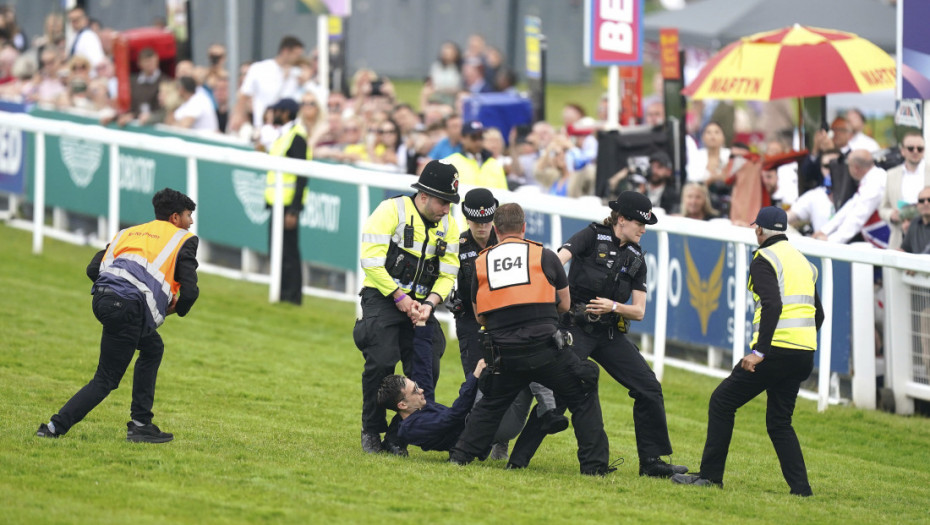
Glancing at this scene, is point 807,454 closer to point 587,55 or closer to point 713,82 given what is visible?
point 713,82

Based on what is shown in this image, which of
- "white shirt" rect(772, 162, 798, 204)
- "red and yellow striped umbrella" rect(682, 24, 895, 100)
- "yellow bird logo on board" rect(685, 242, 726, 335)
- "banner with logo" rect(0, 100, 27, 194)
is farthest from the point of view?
"banner with logo" rect(0, 100, 27, 194)

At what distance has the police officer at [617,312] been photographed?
8891 mm

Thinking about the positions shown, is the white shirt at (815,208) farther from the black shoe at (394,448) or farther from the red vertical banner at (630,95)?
the black shoe at (394,448)

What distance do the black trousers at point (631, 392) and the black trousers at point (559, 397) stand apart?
29cm

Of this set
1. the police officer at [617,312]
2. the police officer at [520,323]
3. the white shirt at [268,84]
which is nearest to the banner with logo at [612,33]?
the white shirt at [268,84]

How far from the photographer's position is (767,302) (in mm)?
8273

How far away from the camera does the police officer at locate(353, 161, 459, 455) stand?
8984mm

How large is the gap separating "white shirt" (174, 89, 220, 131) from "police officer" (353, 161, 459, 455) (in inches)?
412

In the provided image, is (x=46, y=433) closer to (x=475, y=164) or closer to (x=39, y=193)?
(x=475, y=164)

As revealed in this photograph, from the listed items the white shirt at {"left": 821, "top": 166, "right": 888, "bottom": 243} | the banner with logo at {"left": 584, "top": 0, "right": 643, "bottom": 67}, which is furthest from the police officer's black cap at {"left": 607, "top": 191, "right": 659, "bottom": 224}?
the banner with logo at {"left": 584, "top": 0, "right": 643, "bottom": 67}

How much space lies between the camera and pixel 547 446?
996 cm

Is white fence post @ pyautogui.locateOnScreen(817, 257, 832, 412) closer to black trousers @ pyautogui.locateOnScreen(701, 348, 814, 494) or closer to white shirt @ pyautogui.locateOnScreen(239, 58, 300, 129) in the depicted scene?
black trousers @ pyautogui.locateOnScreen(701, 348, 814, 494)

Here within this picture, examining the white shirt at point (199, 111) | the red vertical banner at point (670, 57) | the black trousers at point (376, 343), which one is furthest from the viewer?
the white shirt at point (199, 111)

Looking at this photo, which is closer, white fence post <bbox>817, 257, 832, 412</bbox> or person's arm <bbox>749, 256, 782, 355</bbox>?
person's arm <bbox>749, 256, 782, 355</bbox>
